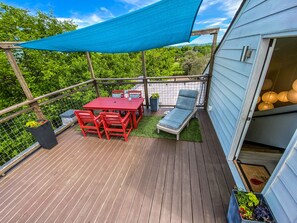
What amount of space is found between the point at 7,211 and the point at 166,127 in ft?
9.92

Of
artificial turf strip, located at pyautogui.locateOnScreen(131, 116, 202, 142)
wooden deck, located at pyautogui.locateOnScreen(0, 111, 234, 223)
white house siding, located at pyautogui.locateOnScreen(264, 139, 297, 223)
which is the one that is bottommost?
wooden deck, located at pyautogui.locateOnScreen(0, 111, 234, 223)

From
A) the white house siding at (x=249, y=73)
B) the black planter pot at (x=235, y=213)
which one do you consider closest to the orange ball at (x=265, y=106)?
the white house siding at (x=249, y=73)

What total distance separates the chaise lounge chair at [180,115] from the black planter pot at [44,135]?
2.60 m

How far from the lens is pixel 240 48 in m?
2.22

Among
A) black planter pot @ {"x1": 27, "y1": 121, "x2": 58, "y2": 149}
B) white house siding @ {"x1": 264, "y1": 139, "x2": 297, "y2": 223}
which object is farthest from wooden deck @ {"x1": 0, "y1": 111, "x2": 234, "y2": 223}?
white house siding @ {"x1": 264, "y1": 139, "x2": 297, "y2": 223}

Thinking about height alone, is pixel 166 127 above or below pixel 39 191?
above

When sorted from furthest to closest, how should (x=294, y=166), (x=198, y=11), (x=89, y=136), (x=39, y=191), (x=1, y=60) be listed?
(x=1, y=60)
(x=89, y=136)
(x=39, y=191)
(x=198, y=11)
(x=294, y=166)

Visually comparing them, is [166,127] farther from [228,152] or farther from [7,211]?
[7,211]

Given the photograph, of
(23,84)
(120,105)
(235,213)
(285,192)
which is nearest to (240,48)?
(285,192)

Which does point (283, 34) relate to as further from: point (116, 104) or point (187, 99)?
point (116, 104)

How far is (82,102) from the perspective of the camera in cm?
493

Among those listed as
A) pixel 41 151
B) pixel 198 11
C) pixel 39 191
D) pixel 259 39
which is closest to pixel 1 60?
pixel 41 151

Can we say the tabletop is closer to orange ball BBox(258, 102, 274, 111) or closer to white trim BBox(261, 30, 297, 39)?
white trim BBox(261, 30, 297, 39)

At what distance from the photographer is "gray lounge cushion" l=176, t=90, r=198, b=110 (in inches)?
146
